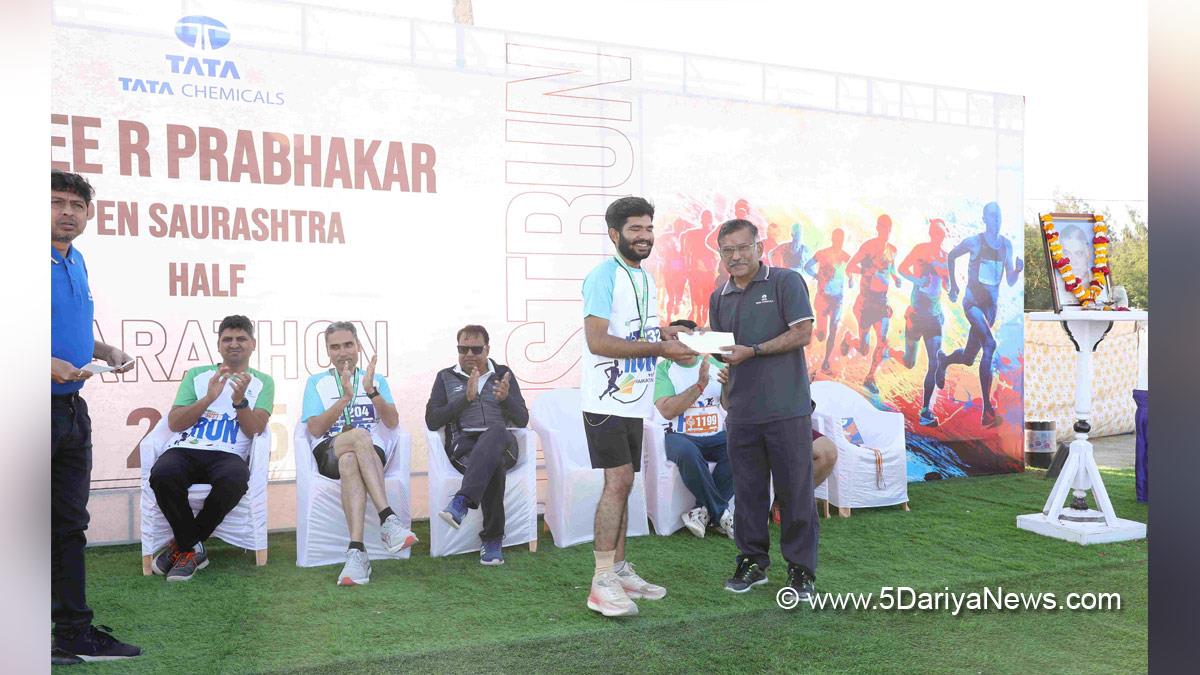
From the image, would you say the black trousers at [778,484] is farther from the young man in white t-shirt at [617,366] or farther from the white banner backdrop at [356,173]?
the white banner backdrop at [356,173]

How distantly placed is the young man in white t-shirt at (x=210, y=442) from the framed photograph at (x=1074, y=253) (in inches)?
162

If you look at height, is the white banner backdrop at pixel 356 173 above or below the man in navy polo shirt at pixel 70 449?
above

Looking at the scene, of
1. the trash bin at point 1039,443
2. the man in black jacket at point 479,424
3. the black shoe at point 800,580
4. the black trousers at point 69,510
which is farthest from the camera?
the trash bin at point 1039,443

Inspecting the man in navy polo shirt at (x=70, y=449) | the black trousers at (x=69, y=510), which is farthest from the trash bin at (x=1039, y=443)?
the black trousers at (x=69, y=510)

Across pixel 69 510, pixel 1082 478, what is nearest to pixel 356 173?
pixel 69 510

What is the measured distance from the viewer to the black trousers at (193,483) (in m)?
3.97

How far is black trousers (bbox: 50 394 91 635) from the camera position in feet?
9.46

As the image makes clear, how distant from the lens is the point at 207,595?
3.74 m

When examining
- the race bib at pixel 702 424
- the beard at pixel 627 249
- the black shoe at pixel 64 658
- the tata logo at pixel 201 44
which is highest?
the tata logo at pixel 201 44

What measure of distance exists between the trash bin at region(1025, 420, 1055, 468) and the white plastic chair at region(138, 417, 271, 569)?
5.76m

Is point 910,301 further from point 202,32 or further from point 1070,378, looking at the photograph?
point 202,32

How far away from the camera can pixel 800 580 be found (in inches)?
145
